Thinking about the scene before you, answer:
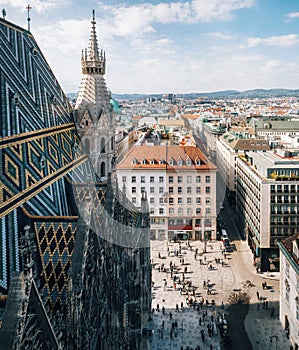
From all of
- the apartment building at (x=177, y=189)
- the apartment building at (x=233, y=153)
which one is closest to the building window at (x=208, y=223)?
the apartment building at (x=177, y=189)

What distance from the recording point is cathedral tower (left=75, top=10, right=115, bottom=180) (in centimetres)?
3597

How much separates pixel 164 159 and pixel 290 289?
2965 cm

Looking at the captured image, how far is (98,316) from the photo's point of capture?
1859 cm

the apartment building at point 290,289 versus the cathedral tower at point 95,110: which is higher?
the cathedral tower at point 95,110

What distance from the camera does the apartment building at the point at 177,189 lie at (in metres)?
61.5

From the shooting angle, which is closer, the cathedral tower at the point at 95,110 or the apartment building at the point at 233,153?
the cathedral tower at the point at 95,110

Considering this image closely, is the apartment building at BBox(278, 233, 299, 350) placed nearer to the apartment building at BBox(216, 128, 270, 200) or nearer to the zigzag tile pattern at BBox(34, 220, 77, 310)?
the zigzag tile pattern at BBox(34, 220, 77, 310)

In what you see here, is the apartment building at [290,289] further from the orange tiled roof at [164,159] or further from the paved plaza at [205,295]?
the orange tiled roof at [164,159]

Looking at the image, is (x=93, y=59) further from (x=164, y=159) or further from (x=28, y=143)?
(x=164, y=159)

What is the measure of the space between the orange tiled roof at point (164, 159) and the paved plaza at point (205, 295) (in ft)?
36.1

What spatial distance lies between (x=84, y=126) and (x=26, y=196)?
17.0 meters

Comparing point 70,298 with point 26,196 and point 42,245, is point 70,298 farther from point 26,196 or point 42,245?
point 26,196

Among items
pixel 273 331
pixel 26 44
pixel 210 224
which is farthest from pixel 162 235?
pixel 26 44

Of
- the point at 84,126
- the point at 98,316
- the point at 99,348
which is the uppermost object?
the point at 84,126
